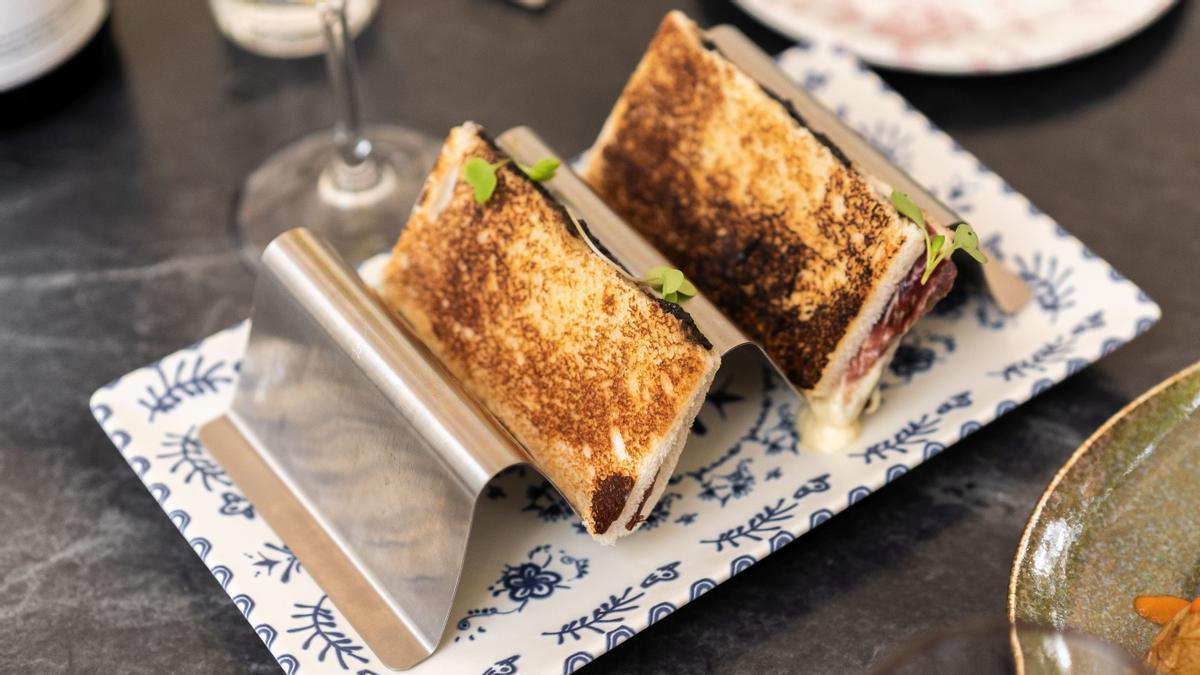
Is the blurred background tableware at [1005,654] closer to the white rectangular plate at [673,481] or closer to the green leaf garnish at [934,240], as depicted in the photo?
the white rectangular plate at [673,481]

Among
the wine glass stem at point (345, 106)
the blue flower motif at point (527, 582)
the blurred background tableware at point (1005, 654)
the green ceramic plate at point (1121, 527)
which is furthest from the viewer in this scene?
the wine glass stem at point (345, 106)

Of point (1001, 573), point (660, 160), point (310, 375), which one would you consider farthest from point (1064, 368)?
point (310, 375)

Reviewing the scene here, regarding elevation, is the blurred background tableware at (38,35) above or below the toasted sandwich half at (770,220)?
below

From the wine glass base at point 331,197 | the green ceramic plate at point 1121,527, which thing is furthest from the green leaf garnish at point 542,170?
the green ceramic plate at point 1121,527

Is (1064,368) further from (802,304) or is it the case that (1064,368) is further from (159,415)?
(159,415)

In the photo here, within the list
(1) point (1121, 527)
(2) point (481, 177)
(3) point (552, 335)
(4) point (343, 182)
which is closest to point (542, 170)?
(2) point (481, 177)

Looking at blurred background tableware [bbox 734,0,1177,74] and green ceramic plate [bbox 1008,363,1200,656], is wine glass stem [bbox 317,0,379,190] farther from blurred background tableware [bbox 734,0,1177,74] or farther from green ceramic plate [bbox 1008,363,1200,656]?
green ceramic plate [bbox 1008,363,1200,656]
